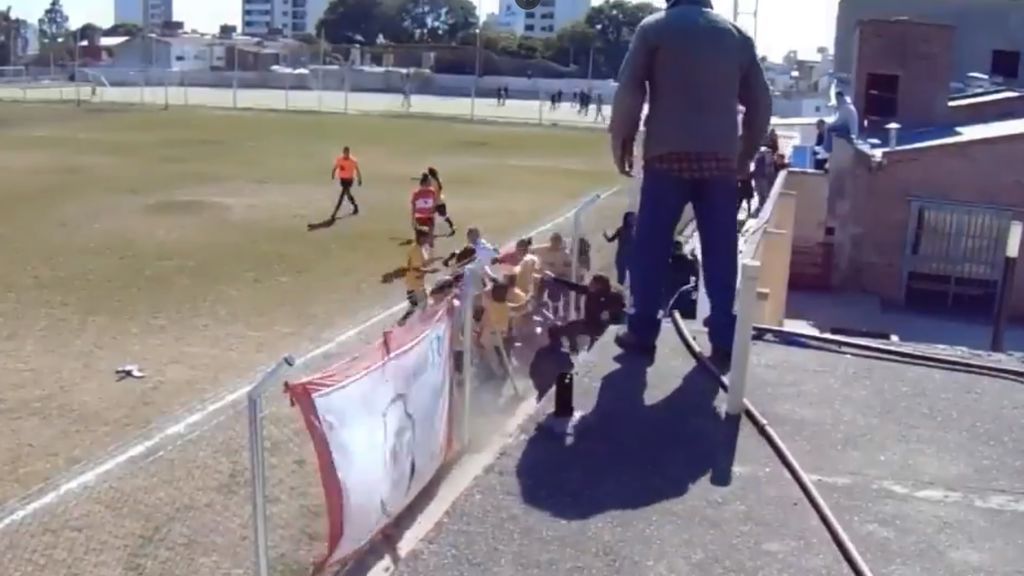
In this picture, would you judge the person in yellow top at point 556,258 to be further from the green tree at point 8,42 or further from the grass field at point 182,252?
the green tree at point 8,42

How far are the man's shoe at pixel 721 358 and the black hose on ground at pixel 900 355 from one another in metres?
0.71

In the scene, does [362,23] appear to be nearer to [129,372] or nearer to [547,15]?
[547,15]

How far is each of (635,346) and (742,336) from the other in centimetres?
110

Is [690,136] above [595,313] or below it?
above

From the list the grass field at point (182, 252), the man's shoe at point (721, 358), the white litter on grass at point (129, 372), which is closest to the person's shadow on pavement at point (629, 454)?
the man's shoe at point (721, 358)

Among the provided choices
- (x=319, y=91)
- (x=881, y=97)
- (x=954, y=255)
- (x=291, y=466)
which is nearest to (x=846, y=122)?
(x=881, y=97)

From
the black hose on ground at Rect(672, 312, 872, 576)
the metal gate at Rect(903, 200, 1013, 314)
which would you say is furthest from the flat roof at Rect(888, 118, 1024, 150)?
the black hose on ground at Rect(672, 312, 872, 576)

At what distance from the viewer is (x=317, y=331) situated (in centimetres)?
1410

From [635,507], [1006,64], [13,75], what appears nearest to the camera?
[635,507]

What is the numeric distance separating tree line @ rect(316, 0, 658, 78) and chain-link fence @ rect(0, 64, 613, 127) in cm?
1383

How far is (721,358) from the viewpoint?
6.20 metres

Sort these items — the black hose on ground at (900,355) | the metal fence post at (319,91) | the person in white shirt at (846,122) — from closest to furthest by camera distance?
1. the black hose on ground at (900,355)
2. the person in white shirt at (846,122)
3. the metal fence post at (319,91)

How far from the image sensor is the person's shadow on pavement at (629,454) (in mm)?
4617

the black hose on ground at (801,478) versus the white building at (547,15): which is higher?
the white building at (547,15)
